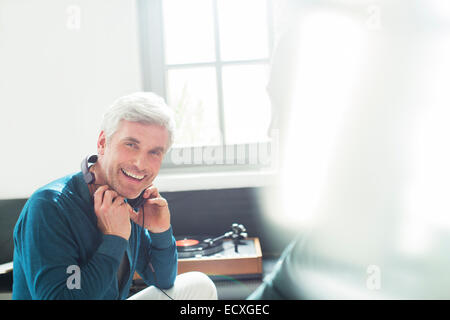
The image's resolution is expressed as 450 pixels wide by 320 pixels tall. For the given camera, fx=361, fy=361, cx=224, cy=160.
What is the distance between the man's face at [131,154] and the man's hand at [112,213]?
103 millimetres

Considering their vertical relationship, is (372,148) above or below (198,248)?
above

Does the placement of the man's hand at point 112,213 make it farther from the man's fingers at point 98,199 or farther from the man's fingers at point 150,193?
the man's fingers at point 150,193

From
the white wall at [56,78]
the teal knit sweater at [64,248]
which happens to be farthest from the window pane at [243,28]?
the teal knit sweater at [64,248]

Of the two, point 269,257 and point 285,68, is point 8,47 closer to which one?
point 269,257

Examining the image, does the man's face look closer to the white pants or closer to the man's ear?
the man's ear

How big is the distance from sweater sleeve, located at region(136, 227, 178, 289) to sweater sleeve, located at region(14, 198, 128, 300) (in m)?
0.27

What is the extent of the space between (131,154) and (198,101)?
1.21 meters

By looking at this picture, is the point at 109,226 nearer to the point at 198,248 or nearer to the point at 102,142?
the point at 102,142

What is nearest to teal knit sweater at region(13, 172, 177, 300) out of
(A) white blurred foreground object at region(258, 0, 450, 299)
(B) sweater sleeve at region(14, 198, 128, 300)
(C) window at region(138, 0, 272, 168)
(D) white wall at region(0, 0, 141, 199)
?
(B) sweater sleeve at region(14, 198, 128, 300)

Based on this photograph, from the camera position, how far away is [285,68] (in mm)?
377

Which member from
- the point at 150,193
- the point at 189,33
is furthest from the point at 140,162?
the point at 189,33

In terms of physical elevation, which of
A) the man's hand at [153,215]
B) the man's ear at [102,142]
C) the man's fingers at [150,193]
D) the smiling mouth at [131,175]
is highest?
the man's ear at [102,142]

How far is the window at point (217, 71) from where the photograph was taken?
1978 mm

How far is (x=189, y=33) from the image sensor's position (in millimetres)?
2000
